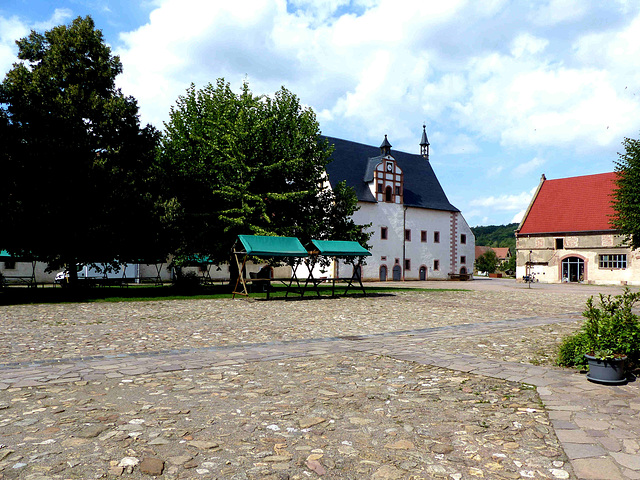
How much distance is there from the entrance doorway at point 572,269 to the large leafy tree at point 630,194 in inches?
951

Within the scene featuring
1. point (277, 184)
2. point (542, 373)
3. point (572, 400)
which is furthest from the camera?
point (277, 184)

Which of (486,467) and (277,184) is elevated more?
(277,184)

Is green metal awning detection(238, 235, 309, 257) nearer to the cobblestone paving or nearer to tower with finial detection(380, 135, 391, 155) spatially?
the cobblestone paving

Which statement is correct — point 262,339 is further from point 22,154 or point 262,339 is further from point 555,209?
point 555,209

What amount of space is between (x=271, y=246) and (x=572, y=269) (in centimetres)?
4412

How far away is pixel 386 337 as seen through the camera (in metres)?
10.6

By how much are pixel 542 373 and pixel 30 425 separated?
6.46 meters

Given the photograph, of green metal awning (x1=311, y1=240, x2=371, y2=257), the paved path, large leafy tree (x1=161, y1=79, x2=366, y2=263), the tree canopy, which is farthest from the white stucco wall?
the tree canopy

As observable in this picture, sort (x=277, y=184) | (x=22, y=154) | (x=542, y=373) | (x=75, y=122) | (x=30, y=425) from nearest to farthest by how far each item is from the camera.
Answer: (x=30, y=425) → (x=542, y=373) → (x=22, y=154) → (x=75, y=122) → (x=277, y=184)

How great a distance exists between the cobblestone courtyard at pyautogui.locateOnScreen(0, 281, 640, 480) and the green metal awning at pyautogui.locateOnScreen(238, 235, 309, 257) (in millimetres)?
10430

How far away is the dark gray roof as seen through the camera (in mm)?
51472

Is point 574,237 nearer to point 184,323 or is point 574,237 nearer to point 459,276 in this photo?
point 459,276

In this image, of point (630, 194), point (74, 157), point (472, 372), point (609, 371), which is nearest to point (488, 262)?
point (630, 194)

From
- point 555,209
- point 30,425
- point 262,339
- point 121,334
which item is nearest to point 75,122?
point 121,334
